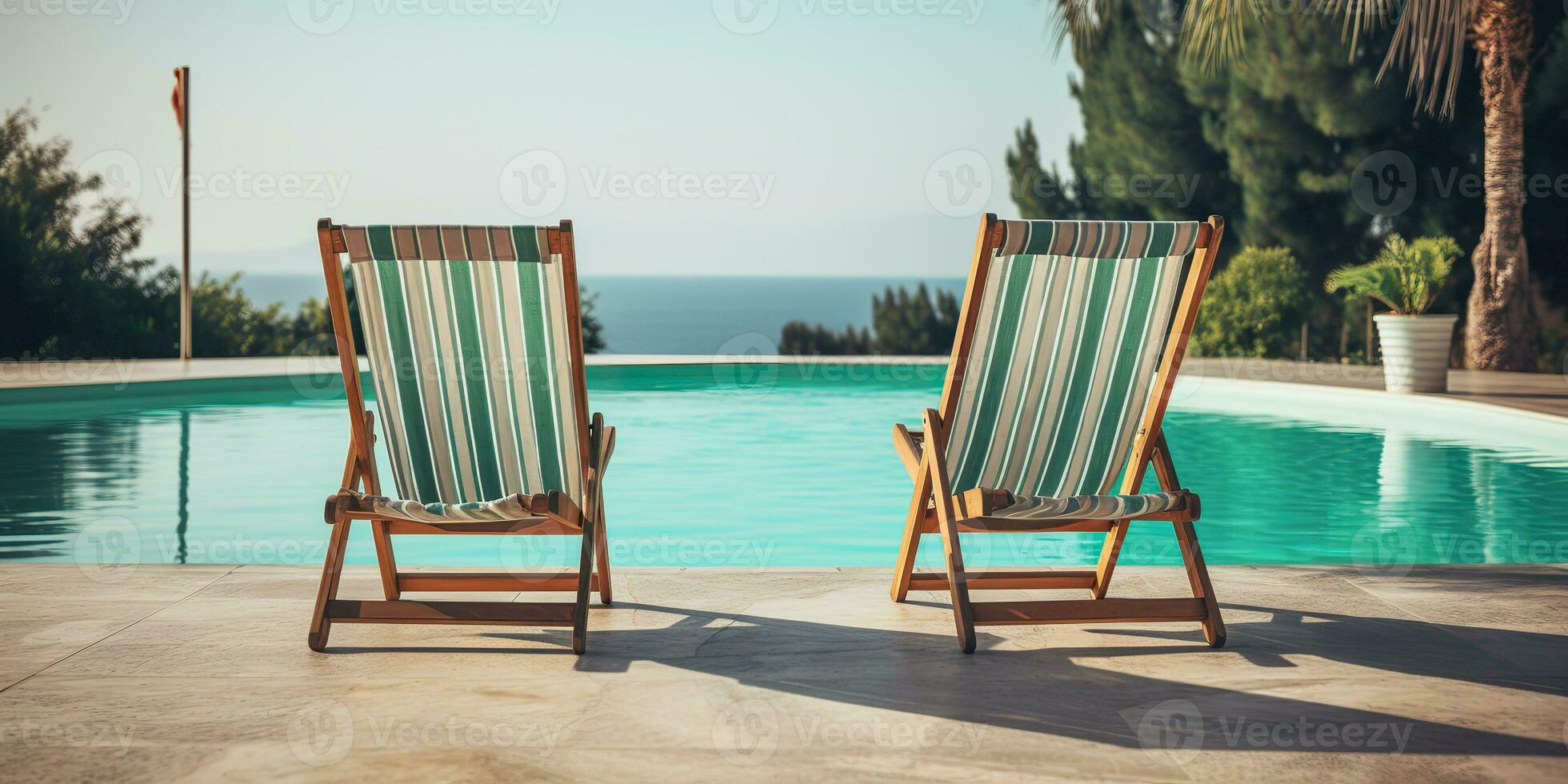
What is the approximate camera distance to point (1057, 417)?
3189 millimetres

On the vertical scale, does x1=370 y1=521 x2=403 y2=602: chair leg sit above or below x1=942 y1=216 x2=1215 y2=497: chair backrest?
below

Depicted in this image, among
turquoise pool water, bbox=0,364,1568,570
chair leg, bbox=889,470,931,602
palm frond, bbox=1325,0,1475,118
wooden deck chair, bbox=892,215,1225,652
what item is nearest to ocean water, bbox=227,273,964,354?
palm frond, bbox=1325,0,1475,118

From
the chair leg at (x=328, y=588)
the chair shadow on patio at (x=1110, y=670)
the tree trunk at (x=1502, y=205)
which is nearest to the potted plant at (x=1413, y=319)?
the tree trunk at (x=1502, y=205)

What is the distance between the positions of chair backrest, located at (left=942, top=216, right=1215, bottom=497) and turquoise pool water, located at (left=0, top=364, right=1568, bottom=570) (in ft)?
3.49

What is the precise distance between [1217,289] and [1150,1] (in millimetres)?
4055

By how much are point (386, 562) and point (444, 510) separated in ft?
1.43

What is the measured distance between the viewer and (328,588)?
289 cm

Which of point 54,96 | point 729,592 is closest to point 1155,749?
point 729,592

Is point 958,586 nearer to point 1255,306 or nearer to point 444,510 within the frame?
point 444,510

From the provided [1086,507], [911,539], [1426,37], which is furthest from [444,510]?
[1426,37]

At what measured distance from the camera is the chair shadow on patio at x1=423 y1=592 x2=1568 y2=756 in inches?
92.2

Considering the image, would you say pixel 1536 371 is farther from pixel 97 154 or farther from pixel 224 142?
pixel 224 142

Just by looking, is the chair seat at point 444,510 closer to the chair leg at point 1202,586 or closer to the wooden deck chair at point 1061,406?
the wooden deck chair at point 1061,406

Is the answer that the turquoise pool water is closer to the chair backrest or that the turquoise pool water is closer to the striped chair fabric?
the chair backrest
